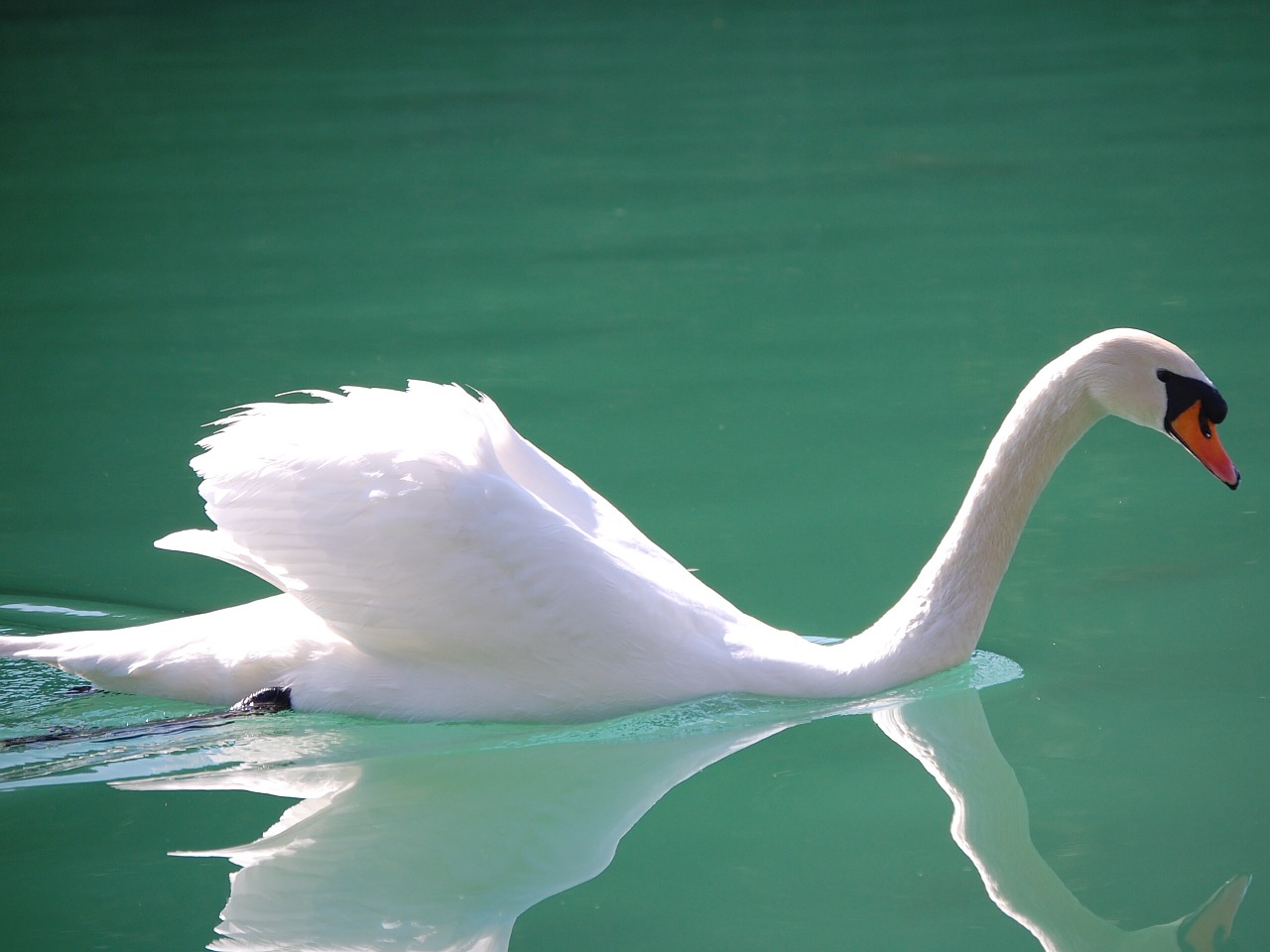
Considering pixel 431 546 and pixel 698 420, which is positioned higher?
pixel 698 420

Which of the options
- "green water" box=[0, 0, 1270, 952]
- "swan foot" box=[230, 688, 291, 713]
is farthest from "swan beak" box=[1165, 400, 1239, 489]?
"swan foot" box=[230, 688, 291, 713]

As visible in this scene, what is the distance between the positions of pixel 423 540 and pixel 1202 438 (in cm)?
237

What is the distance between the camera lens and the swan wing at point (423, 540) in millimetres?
4836

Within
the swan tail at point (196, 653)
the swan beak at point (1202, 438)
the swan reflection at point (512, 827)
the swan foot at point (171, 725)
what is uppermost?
the swan beak at point (1202, 438)

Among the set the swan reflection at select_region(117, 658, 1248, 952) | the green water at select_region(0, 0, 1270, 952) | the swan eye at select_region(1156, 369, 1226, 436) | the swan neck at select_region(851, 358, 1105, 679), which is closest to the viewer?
the swan reflection at select_region(117, 658, 1248, 952)

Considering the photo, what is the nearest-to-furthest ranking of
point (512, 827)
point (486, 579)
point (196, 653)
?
point (512, 827)
point (486, 579)
point (196, 653)

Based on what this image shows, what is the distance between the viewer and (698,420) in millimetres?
7914

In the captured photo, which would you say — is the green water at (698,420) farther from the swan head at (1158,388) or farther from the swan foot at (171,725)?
the swan head at (1158,388)

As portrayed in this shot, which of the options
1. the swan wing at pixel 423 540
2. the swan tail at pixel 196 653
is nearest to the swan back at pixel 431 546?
the swan wing at pixel 423 540

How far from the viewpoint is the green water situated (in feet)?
14.1

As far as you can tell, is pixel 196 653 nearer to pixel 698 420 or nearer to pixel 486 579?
pixel 486 579

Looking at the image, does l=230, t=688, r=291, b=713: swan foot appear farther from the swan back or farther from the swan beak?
the swan beak

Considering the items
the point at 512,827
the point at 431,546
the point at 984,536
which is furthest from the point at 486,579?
the point at 984,536

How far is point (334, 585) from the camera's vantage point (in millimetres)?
4922
